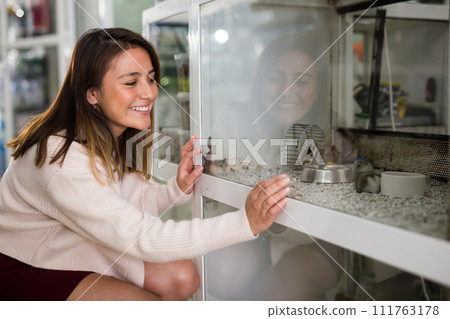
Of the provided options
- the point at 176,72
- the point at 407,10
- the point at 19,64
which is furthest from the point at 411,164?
the point at 19,64

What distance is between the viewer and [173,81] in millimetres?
1484

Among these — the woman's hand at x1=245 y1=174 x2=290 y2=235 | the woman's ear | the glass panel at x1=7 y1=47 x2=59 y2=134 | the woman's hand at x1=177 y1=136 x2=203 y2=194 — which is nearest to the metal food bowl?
the woman's hand at x1=245 y1=174 x2=290 y2=235

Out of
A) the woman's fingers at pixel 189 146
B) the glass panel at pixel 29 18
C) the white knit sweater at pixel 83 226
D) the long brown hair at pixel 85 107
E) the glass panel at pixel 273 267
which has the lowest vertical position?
the glass panel at pixel 273 267

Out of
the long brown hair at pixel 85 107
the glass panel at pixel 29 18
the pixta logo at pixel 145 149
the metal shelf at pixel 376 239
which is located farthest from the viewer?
the glass panel at pixel 29 18

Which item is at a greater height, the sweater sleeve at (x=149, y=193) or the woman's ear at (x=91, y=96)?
the woman's ear at (x=91, y=96)

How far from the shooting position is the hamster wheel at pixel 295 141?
3.71 ft

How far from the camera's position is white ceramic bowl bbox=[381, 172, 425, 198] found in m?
0.88

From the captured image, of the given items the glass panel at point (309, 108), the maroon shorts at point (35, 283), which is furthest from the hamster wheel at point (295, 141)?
the maroon shorts at point (35, 283)

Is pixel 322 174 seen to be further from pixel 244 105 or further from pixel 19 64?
pixel 19 64

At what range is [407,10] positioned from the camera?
1.53m

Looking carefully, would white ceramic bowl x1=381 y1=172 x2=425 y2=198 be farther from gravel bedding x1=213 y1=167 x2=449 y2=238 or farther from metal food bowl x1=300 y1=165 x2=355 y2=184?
metal food bowl x1=300 y1=165 x2=355 y2=184

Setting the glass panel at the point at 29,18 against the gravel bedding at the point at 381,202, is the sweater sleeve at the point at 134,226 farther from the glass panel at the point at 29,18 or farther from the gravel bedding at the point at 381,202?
the glass panel at the point at 29,18

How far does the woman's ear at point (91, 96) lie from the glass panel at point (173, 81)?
0.94 feet
